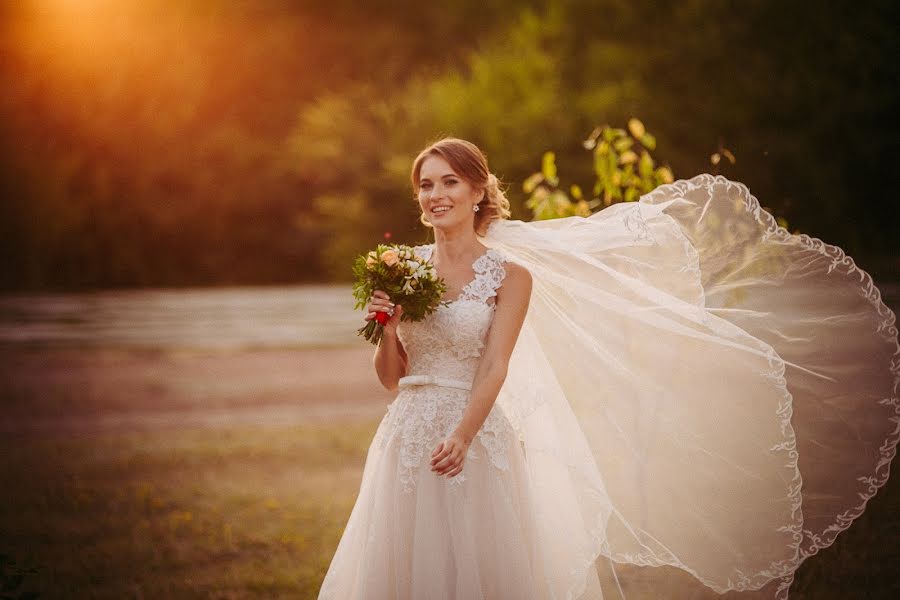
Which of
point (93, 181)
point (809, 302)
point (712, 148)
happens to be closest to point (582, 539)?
point (809, 302)

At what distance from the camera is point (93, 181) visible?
2009 centimetres

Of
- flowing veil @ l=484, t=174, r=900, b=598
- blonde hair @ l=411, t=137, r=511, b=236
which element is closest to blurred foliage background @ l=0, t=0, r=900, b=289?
flowing veil @ l=484, t=174, r=900, b=598

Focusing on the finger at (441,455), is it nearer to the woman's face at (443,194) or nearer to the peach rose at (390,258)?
the peach rose at (390,258)

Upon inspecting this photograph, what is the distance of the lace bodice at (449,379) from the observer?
123 inches

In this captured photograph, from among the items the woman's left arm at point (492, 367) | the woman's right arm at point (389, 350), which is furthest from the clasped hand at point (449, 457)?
the woman's right arm at point (389, 350)

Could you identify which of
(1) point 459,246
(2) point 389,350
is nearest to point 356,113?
(1) point 459,246

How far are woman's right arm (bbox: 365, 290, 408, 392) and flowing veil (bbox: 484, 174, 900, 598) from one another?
1.65ft

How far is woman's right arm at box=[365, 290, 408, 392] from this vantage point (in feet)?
10.2

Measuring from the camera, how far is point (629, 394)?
11.9ft

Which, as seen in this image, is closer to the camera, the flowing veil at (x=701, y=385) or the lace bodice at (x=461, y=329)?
the lace bodice at (x=461, y=329)

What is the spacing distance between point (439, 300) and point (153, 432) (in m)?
7.39

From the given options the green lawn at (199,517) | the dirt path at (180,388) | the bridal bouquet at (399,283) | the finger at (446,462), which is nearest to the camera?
the finger at (446,462)

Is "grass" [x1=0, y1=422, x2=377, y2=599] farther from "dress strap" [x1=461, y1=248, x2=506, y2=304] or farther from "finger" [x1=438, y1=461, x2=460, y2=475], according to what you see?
"dress strap" [x1=461, y1=248, x2=506, y2=304]

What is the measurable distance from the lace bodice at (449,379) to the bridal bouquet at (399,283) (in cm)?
10
